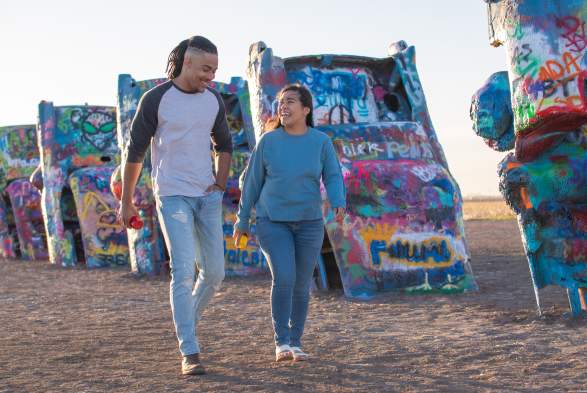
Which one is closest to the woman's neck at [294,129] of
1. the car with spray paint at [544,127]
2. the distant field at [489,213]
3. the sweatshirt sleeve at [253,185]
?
the sweatshirt sleeve at [253,185]

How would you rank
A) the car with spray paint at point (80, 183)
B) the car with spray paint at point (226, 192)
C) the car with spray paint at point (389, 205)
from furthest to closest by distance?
1. the car with spray paint at point (80, 183)
2. the car with spray paint at point (226, 192)
3. the car with spray paint at point (389, 205)

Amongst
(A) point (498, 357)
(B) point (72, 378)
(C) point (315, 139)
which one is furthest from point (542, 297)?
(B) point (72, 378)

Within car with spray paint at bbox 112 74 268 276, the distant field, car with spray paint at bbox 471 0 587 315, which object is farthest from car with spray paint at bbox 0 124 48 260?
car with spray paint at bbox 471 0 587 315

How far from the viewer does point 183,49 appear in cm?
577

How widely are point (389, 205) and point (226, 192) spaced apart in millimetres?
3789

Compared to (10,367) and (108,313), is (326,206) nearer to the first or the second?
(108,313)

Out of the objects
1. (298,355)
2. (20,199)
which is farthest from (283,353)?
(20,199)

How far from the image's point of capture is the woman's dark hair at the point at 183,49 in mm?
5730

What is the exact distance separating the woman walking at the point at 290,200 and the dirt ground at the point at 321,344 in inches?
16.6

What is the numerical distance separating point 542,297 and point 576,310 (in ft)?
5.42

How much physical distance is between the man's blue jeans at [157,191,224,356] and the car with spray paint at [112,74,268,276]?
6.83 m

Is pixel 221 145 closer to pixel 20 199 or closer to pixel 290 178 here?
pixel 290 178

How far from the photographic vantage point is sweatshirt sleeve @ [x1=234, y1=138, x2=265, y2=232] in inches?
230

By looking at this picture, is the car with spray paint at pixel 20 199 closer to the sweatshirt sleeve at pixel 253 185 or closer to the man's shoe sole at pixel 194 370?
the sweatshirt sleeve at pixel 253 185
